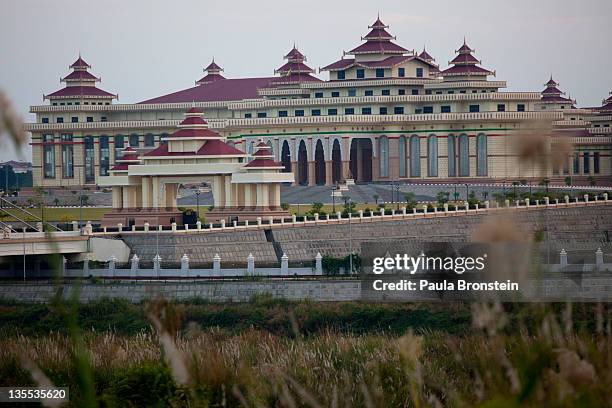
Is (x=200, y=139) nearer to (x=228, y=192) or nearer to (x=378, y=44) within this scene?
(x=228, y=192)

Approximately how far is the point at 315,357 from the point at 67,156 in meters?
70.1

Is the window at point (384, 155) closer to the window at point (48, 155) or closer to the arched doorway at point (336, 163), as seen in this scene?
the arched doorway at point (336, 163)

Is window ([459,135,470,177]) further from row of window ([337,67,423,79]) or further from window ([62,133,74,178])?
window ([62,133,74,178])

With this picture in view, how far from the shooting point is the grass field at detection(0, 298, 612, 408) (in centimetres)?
761

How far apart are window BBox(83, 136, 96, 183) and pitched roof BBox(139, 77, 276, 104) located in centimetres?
637

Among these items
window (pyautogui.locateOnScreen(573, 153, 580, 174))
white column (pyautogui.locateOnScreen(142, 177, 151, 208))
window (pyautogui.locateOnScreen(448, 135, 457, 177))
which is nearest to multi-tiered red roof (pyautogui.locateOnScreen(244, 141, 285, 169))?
white column (pyautogui.locateOnScreen(142, 177, 151, 208))

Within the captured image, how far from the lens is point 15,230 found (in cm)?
4538

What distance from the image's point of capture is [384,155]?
80.2 m

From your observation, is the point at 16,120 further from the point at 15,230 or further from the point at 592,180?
the point at 592,180

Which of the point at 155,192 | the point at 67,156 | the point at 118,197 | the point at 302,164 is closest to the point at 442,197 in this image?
the point at 155,192

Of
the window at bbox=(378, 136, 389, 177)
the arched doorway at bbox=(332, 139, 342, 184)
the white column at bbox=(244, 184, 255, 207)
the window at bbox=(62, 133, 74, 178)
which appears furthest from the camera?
the window at bbox=(62, 133, 74, 178)

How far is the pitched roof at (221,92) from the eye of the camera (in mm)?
91688

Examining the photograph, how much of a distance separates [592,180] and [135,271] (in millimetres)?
45141

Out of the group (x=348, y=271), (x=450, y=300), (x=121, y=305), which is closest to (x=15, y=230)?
(x=121, y=305)
